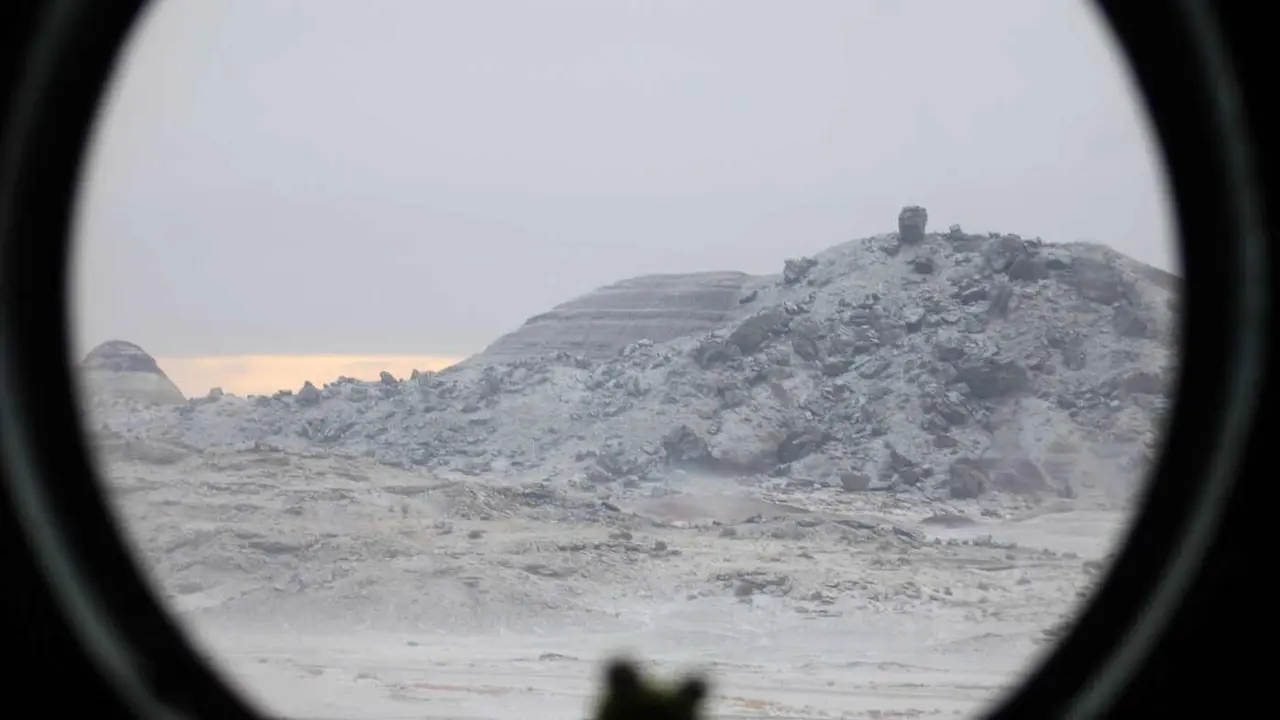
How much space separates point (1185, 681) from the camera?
5.94ft

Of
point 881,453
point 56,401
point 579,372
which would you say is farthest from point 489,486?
point 56,401

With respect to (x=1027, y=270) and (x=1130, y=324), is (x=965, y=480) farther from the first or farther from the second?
(x=1027, y=270)

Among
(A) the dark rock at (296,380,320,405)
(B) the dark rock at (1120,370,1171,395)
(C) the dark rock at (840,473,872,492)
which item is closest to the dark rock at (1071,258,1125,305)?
(B) the dark rock at (1120,370,1171,395)

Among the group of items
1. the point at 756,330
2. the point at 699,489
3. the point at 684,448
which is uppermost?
the point at 756,330

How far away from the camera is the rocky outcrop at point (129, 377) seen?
63812 millimetres

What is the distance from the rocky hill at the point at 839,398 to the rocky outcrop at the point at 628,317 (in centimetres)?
356

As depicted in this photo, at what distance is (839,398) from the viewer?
177ft

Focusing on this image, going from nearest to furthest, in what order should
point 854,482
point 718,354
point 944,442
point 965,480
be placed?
point 965,480, point 854,482, point 944,442, point 718,354

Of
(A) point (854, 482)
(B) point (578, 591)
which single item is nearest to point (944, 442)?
(A) point (854, 482)

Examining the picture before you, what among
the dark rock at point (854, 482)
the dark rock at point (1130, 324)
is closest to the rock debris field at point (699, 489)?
the dark rock at point (854, 482)

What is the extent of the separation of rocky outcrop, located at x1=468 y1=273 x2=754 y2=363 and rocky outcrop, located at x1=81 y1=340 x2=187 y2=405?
14.8 meters

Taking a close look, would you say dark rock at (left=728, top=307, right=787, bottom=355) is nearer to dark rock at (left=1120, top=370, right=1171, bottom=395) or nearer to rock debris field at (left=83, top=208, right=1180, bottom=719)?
rock debris field at (left=83, top=208, right=1180, bottom=719)

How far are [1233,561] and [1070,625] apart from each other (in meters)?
0.24

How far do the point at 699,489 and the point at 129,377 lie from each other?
30.2 m
